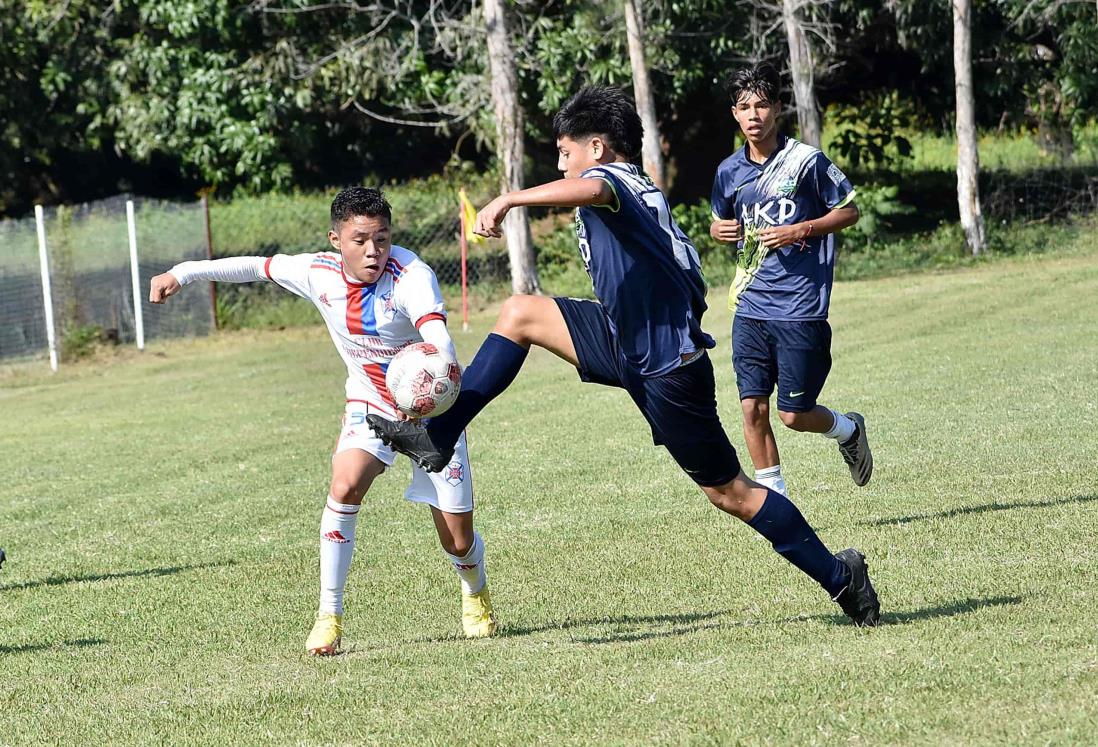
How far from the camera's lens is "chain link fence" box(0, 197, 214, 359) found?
21016 mm

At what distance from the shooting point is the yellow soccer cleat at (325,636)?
566cm

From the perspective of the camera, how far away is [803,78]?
23484mm

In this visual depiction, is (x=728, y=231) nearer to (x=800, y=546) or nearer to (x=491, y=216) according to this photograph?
(x=800, y=546)

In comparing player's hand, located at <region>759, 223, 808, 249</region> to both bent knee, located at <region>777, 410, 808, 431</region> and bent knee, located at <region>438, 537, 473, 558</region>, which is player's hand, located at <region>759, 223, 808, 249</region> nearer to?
bent knee, located at <region>777, 410, 808, 431</region>

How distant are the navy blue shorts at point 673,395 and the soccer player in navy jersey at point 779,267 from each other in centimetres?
227

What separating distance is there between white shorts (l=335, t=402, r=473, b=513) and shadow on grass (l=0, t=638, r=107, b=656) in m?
1.51

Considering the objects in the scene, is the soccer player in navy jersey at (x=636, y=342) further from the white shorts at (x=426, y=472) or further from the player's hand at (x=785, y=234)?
the player's hand at (x=785, y=234)

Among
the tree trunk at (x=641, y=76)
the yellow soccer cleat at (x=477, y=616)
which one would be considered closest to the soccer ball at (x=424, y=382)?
the yellow soccer cleat at (x=477, y=616)

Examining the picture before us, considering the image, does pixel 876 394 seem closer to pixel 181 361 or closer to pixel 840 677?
pixel 840 677

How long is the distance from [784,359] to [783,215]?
0.77m

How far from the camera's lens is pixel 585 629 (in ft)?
19.3

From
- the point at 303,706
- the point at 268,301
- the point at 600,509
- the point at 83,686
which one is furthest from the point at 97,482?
the point at 268,301

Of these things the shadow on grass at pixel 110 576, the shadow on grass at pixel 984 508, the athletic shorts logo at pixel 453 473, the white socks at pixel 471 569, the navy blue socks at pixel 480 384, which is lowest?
the shadow on grass at pixel 110 576

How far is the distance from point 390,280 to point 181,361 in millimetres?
15774
